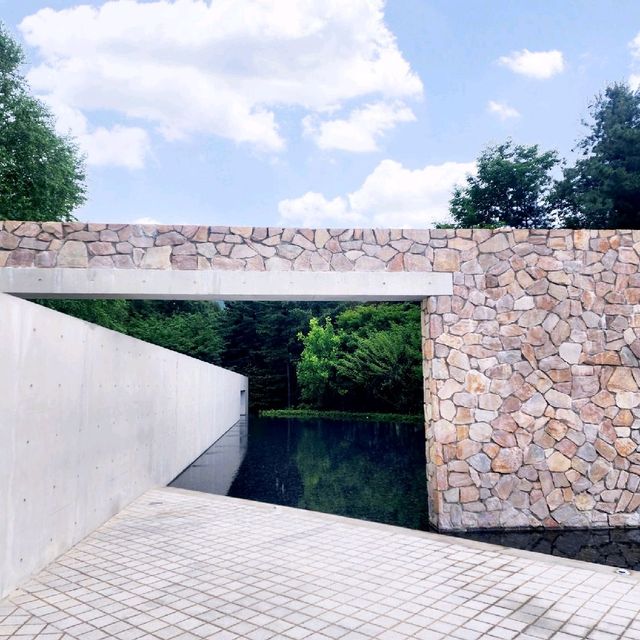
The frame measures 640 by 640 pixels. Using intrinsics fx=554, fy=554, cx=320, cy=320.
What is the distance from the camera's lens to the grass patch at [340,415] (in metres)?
21.0

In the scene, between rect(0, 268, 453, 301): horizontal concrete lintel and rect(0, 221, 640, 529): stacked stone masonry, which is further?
rect(0, 221, 640, 529): stacked stone masonry

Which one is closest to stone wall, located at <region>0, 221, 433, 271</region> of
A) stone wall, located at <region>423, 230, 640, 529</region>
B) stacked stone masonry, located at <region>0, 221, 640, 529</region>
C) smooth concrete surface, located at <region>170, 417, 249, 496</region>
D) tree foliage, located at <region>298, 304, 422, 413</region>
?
stacked stone masonry, located at <region>0, 221, 640, 529</region>

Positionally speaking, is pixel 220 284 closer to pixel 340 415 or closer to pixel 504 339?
pixel 504 339

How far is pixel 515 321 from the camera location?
6168 mm

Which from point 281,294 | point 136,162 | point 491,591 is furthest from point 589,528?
point 136,162

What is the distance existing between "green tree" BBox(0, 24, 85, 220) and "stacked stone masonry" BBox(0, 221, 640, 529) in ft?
29.8

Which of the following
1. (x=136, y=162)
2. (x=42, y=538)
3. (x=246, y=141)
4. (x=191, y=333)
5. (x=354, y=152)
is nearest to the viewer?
(x=42, y=538)

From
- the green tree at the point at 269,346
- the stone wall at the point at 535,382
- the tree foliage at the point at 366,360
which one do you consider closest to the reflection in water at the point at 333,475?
the stone wall at the point at 535,382

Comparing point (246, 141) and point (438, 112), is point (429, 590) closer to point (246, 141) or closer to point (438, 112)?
point (438, 112)

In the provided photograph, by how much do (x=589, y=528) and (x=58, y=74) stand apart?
16.2 m

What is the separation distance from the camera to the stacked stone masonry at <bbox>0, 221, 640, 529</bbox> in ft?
19.5

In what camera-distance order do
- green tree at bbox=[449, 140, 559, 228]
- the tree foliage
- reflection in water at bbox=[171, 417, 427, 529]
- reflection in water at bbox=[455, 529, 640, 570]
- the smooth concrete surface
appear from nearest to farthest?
reflection in water at bbox=[455, 529, 640, 570] → reflection in water at bbox=[171, 417, 427, 529] → the smooth concrete surface → the tree foliage → green tree at bbox=[449, 140, 559, 228]

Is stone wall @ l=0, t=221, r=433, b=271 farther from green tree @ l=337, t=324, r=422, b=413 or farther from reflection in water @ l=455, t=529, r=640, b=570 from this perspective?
green tree @ l=337, t=324, r=422, b=413

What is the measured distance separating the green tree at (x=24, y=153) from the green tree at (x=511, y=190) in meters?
15.7
